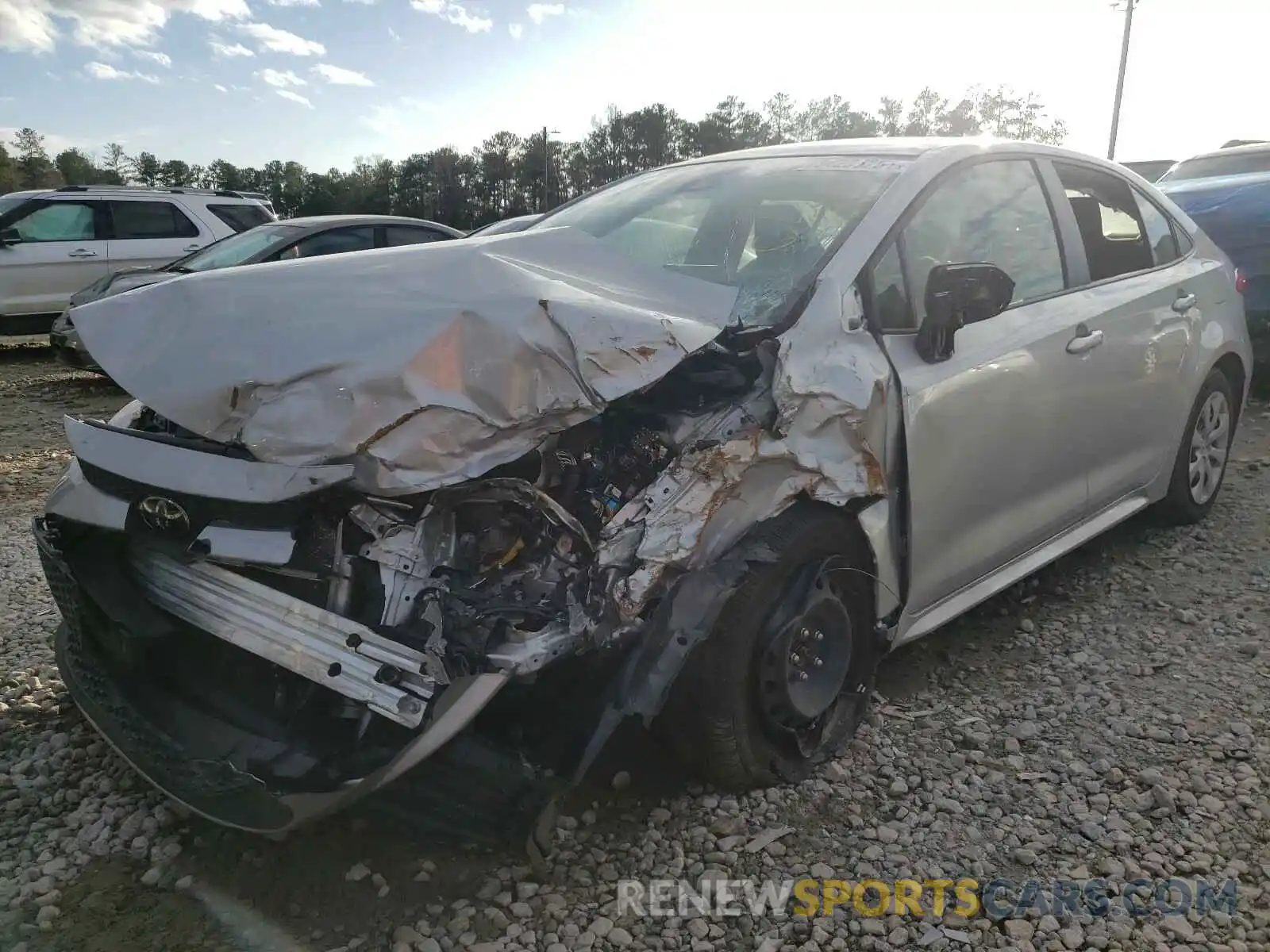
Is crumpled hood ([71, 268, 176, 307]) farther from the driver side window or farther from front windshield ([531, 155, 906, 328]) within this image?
the driver side window

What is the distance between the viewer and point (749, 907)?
2.17 metres

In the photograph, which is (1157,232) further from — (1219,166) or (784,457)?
(1219,166)

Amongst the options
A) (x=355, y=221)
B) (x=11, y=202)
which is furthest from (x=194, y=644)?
(x=11, y=202)

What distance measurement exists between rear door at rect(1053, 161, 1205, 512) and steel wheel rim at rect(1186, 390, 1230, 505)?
30 centimetres

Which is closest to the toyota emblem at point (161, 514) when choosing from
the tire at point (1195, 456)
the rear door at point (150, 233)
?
the tire at point (1195, 456)

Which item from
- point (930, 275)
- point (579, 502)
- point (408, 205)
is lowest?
point (408, 205)

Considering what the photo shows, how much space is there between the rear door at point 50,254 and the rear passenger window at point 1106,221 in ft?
32.0

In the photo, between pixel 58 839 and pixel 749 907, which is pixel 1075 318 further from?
pixel 58 839

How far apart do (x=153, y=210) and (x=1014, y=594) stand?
1006cm

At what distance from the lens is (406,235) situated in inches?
346

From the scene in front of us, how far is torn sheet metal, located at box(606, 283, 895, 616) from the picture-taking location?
2.19 m

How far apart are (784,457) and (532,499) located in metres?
0.65

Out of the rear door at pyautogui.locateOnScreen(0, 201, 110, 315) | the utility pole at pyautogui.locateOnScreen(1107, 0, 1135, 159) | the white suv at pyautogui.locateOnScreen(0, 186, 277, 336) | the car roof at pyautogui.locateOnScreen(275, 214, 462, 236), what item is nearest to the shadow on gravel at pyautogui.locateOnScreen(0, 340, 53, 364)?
the white suv at pyautogui.locateOnScreen(0, 186, 277, 336)

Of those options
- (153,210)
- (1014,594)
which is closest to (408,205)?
(153,210)
